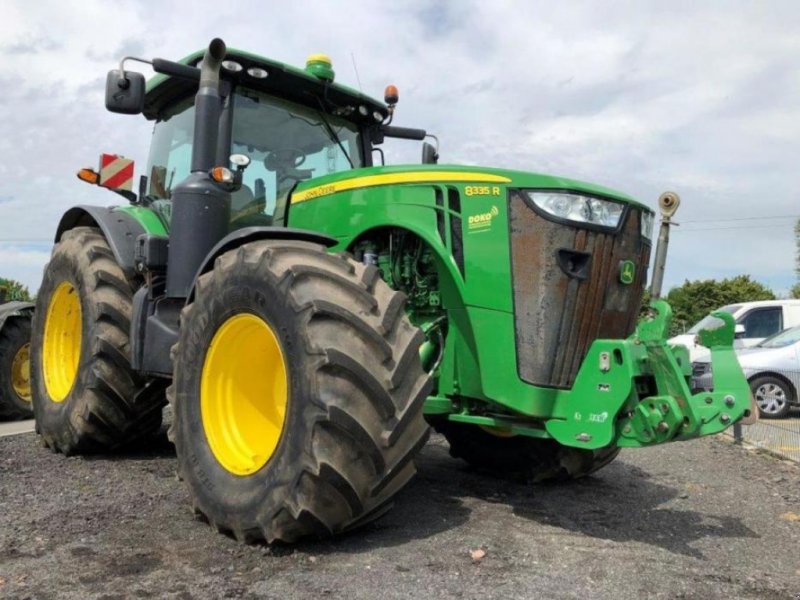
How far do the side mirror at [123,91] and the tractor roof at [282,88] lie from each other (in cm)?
56

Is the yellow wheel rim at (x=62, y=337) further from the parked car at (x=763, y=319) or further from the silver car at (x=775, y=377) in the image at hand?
the parked car at (x=763, y=319)

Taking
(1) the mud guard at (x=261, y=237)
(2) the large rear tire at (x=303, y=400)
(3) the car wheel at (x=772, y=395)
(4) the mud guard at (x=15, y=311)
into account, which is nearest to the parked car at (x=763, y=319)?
(3) the car wheel at (x=772, y=395)

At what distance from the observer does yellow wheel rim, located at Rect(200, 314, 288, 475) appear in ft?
12.0

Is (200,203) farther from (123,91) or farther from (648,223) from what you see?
(648,223)

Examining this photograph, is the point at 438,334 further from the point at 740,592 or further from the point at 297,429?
the point at 740,592

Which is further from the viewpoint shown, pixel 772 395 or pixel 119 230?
pixel 772 395

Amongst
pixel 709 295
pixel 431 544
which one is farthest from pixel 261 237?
pixel 709 295

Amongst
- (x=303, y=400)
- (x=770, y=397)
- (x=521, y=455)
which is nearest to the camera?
(x=303, y=400)

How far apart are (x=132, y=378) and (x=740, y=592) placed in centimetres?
378

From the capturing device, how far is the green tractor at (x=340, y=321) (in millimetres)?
3090

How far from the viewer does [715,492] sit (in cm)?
487

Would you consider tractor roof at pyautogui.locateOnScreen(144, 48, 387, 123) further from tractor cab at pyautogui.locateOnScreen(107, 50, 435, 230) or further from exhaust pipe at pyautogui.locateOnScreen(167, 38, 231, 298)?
exhaust pipe at pyautogui.locateOnScreen(167, 38, 231, 298)

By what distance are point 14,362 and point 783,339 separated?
9.96m

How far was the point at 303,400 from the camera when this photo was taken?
306 centimetres
